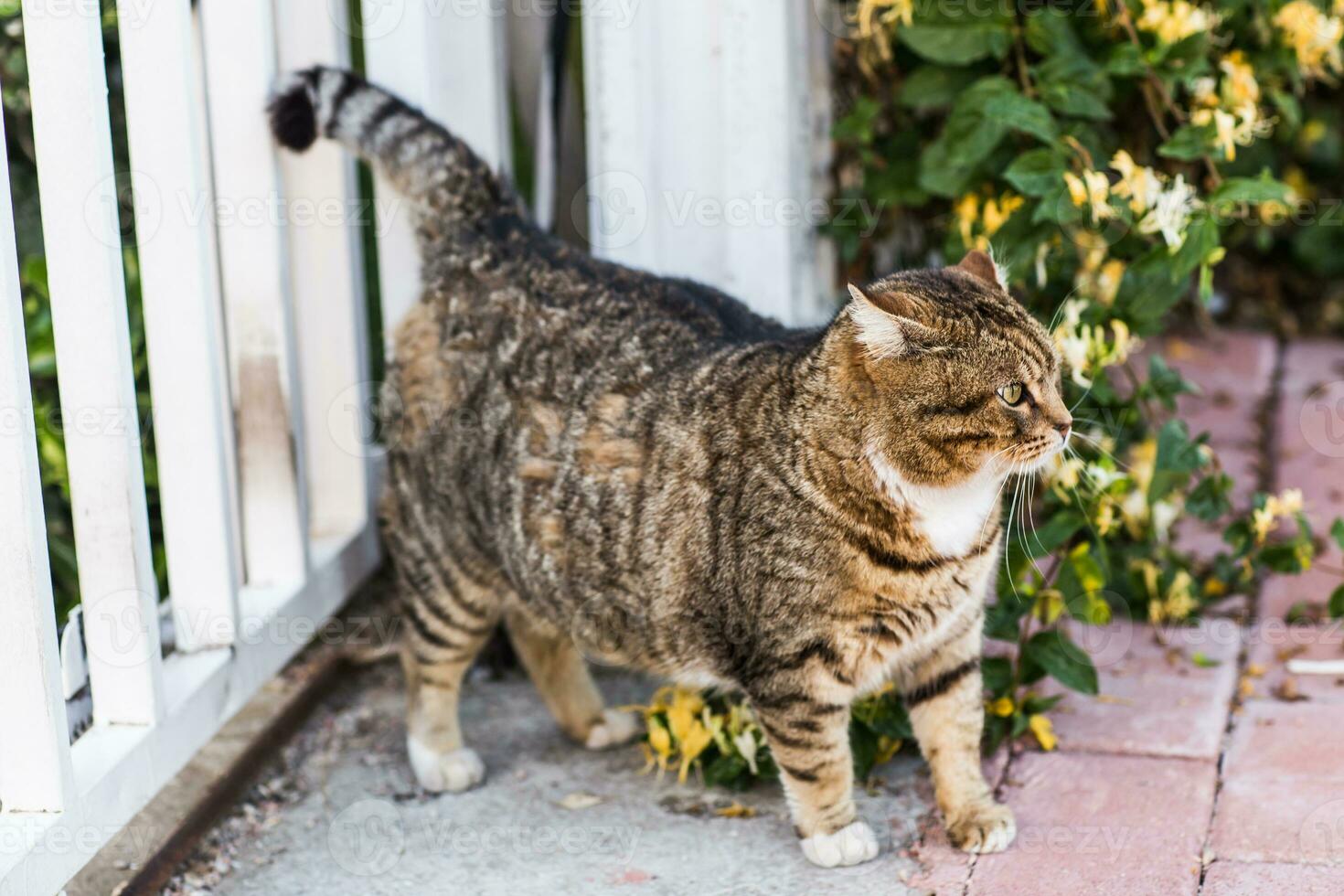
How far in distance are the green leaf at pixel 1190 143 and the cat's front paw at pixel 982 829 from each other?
1474mm

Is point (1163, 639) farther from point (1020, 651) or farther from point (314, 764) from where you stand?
point (314, 764)

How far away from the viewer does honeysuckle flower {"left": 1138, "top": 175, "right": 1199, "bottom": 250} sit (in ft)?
10.3

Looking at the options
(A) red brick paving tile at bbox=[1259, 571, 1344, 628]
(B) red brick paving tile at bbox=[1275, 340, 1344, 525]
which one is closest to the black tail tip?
(A) red brick paving tile at bbox=[1259, 571, 1344, 628]

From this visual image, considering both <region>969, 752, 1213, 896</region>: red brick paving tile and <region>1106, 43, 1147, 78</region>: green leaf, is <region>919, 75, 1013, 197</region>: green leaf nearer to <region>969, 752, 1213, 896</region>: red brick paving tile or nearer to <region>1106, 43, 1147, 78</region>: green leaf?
<region>1106, 43, 1147, 78</region>: green leaf

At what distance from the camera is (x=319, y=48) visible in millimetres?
3531

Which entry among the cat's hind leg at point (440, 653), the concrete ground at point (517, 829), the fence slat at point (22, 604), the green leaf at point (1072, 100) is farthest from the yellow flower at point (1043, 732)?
the fence slat at point (22, 604)

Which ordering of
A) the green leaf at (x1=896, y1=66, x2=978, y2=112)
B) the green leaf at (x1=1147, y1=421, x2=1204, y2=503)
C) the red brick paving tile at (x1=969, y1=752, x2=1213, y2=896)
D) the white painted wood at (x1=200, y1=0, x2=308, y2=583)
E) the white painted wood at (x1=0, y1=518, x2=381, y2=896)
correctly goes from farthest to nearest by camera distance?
the green leaf at (x1=896, y1=66, x2=978, y2=112)
the green leaf at (x1=1147, y1=421, x2=1204, y2=503)
the white painted wood at (x1=200, y1=0, x2=308, y2=583)
the red brick paving tile at (x1=969, y1=752, x2=1213, y2=896)
the white painted wood at (x1=0, y1=518, x2=381, y2=896)

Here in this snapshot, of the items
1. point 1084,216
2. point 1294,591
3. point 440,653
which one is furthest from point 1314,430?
point 440,653

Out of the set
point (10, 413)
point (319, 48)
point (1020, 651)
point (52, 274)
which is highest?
point (319, 48)

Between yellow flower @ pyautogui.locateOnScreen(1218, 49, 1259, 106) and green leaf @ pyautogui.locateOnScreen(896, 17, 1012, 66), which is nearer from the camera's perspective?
yellow flower @ pyautogui.locateOnScreen(1218, 49, 1259, 106)

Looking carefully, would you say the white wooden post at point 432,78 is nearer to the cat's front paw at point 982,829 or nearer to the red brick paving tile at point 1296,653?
the cat's front paw at point 982,829

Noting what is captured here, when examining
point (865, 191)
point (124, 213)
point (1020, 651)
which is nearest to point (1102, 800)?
point (1020, 651)

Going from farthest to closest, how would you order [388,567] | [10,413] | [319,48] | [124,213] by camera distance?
[388,567]
[124,213]
[319,48]
[10,413]

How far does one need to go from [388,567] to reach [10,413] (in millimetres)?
2060
